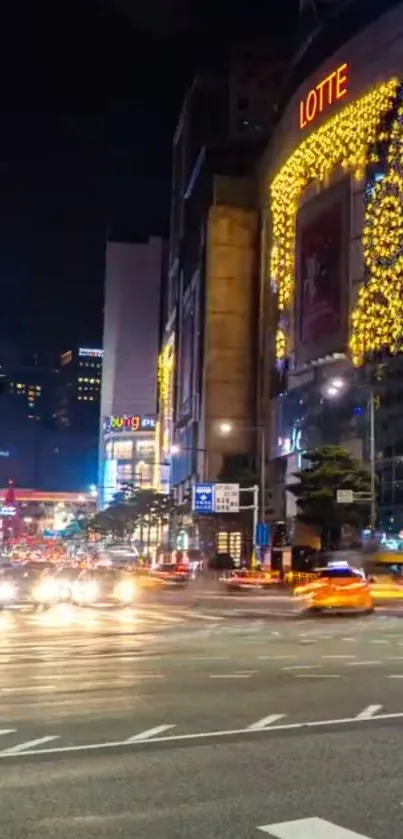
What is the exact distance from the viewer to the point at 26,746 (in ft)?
31.6

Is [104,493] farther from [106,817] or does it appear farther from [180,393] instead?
[106,817]

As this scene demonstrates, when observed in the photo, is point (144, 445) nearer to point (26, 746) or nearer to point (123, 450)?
point (123, 450)

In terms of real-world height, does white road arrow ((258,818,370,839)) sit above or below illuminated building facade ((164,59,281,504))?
below

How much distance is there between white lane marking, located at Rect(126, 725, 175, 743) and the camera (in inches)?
390

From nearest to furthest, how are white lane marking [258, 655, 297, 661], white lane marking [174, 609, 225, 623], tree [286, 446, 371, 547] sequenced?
white lane marking [258, 655, 297, 661] < white lane marking [174, 609, 225, 623] < tree [286, 446, 371, 547]

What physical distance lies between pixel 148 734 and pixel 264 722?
1449 millimetres

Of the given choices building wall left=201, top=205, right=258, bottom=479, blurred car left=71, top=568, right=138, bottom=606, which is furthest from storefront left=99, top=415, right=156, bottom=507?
blurred car left=71, top=568, right=138, bottom=606

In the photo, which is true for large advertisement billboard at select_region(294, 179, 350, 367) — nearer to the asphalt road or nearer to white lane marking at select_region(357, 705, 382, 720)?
the asphalt road

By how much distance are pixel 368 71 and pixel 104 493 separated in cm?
13449

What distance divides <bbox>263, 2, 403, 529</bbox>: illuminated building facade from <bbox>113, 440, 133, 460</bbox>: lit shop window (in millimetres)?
107871

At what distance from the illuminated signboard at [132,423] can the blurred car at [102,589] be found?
129m

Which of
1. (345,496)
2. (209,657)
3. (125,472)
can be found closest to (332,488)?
(345,496)

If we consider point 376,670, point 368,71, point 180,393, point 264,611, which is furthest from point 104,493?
point 376,670

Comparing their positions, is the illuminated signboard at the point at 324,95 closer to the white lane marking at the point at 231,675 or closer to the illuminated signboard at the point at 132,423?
the white lane marking at the point at 231,675
